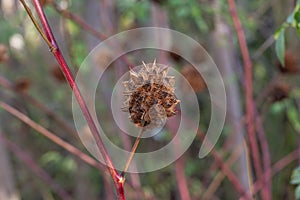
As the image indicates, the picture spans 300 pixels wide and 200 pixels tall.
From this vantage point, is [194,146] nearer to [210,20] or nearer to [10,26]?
[210,20]

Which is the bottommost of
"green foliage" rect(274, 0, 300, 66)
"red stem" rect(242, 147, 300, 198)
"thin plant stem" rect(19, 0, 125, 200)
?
"thin plant stem" rect(19, 0, 125, 200)

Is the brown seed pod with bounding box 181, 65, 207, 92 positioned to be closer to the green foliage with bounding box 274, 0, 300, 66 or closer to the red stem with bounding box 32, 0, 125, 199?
the green foliage with bounding box 274, 0, 300, 66

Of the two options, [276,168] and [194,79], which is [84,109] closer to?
[194,79]

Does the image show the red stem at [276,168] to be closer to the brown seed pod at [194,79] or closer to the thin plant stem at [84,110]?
the brown seed pod at [194,79]

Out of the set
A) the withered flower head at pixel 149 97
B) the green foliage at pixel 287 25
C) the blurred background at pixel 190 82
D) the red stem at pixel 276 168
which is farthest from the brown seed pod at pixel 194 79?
the withered flower head at pixel 149 97

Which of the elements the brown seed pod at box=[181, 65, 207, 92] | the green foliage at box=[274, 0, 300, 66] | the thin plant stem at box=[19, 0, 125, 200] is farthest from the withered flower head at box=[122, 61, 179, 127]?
the brown seed pod at box=[181, 65, 207, 92]

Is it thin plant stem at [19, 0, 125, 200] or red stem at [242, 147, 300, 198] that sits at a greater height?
red stem at [242, 147, 300, 198]
